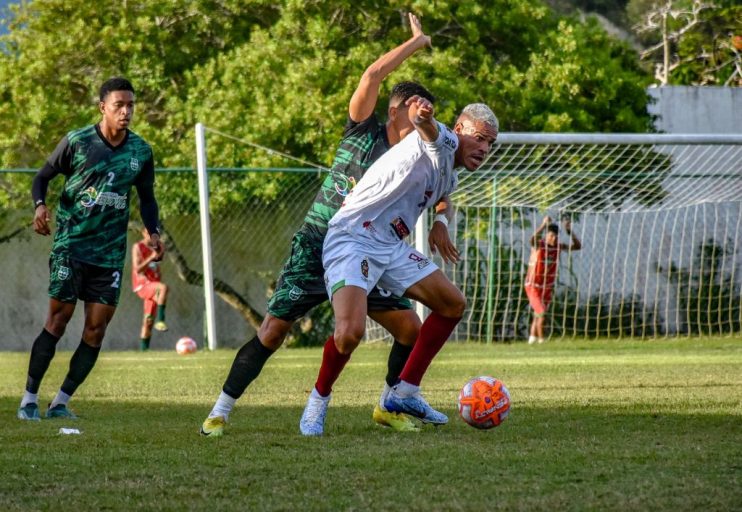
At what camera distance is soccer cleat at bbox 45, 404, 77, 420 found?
780cm

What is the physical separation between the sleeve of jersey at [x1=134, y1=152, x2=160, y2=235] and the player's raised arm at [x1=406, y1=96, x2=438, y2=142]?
8.01 ft

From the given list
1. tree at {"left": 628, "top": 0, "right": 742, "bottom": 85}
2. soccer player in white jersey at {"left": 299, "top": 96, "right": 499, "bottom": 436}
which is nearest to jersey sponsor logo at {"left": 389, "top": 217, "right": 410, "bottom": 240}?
soccer player in white jersey at {"left": 299, "top": 96, "right": 499, "bottom": 436}

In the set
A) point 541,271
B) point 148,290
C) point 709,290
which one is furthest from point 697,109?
point 148,290

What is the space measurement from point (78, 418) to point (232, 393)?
4.96ft

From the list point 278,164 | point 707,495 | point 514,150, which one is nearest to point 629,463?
point 707,495

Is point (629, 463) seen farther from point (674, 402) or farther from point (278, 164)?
point (278, 164)

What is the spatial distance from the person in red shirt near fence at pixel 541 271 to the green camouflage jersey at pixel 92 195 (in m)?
10.8

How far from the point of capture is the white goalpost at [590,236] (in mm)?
17672

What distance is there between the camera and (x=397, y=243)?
6566mm

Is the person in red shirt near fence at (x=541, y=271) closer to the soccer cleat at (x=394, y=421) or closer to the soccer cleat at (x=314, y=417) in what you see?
the soccer cleat at (x=394, y=421)

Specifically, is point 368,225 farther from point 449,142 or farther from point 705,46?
point 705,46

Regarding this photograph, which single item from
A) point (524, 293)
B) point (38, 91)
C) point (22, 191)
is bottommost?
point (524, 293)

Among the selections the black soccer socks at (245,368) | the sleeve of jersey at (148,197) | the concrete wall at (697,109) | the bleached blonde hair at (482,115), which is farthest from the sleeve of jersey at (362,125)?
the concrete wall at (697,109)

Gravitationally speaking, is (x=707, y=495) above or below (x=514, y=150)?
below
